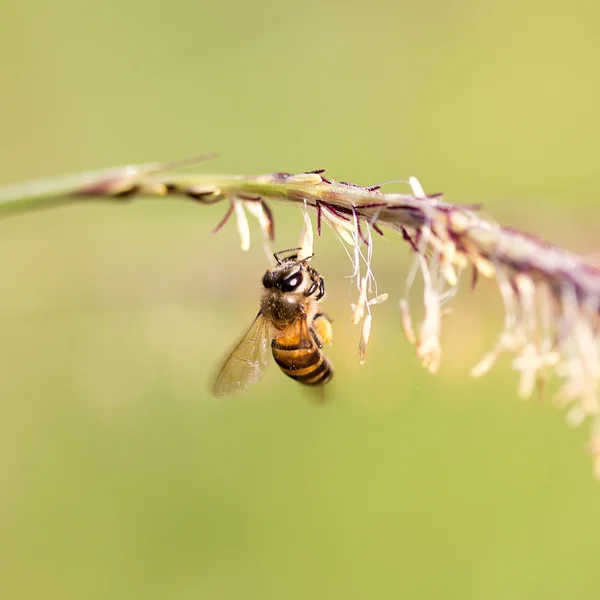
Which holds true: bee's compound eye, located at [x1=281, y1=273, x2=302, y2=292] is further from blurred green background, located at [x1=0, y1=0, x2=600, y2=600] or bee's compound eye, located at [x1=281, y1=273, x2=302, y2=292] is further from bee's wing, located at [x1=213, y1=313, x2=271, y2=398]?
blurred green background, located at [x1=0, y1=0, x2=600, y2=600]

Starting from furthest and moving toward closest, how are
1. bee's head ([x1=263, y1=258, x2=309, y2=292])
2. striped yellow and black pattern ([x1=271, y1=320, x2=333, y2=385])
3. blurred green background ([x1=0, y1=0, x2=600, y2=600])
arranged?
blurred green background ([x1=0, y1=0, x2=600, y2=600])
striped yellow and black pattern ([x1=271, y1=320, x2=333, y2=385])
bee's head ([x1=263, y1=258, x2=309, y2=292])

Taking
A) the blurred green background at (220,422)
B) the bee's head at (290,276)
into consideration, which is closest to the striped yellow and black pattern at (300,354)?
the bee's head at (290,276)

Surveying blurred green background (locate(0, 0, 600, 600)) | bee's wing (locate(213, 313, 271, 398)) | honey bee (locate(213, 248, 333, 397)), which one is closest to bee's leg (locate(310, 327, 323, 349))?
honey bee (locate(213, 248, 333, 397))

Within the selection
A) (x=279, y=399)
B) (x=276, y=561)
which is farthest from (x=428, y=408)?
(x=276, y=561)

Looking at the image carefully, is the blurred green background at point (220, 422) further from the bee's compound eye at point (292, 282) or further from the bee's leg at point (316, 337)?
the bee's compound eye at point (292, 282)

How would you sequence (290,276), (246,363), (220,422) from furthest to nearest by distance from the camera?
(220,422) → (246,363) → (290,276)

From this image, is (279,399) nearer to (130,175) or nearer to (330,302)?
(330,302)

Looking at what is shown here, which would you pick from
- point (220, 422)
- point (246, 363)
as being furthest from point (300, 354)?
point (220, 422)

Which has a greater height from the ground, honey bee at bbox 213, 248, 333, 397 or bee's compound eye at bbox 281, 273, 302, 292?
bee's compound eye at bbox 281, 273, 302, 292

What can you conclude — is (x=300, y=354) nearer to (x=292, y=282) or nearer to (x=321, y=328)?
(x=321, y=328)
